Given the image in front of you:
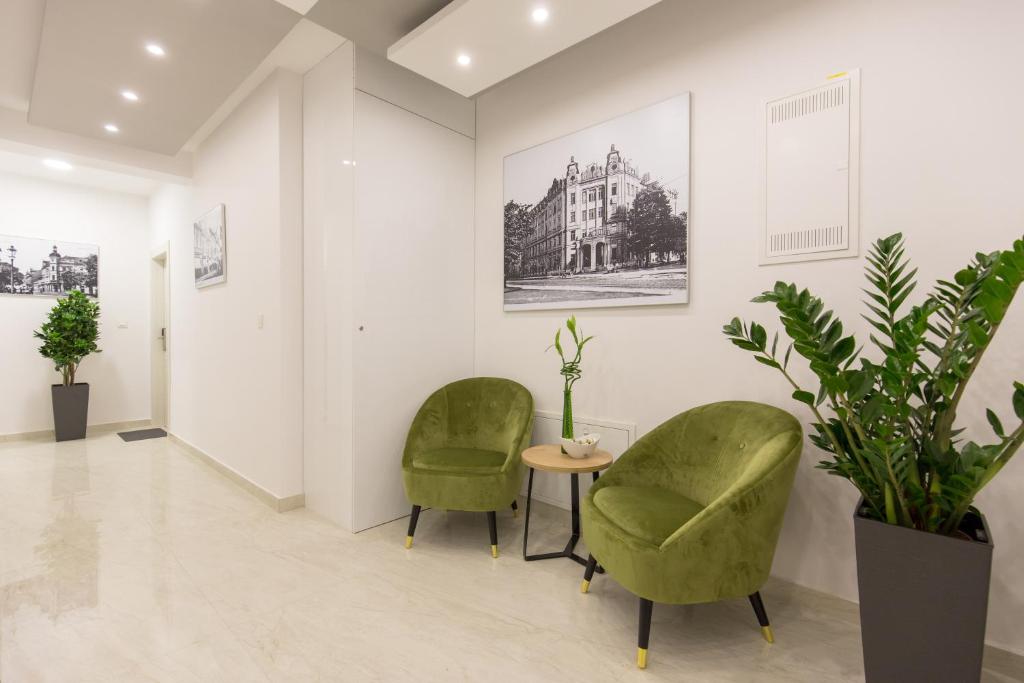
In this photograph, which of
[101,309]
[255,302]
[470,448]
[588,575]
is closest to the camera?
[588,575]

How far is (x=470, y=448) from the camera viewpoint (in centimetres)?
320

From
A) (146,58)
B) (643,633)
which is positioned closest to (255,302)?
(146,58)

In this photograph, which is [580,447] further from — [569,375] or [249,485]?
[249,485]

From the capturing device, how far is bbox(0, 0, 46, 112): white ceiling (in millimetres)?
2796

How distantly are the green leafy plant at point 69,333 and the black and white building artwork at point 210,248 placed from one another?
1931 millimetres

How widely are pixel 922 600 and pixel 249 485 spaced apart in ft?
13.2

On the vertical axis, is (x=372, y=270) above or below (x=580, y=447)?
above

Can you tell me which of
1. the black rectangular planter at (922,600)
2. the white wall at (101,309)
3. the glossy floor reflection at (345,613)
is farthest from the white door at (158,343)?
the black rectangular planter at (922,600)

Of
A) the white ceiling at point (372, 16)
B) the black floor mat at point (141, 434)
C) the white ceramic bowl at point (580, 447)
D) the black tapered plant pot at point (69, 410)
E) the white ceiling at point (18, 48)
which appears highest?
the white ceiling at point (18, 48)

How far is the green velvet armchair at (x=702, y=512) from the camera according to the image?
1.78 meters

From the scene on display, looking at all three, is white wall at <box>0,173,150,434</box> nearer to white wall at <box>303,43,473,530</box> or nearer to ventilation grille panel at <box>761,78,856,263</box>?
white wall at <box>303,43,473,530</box>

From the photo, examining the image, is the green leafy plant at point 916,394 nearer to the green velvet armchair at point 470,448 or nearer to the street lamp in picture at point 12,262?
the green velvet armchair at point 470,448

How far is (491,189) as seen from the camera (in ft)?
12.0

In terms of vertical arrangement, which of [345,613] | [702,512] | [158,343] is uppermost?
[158,343]
